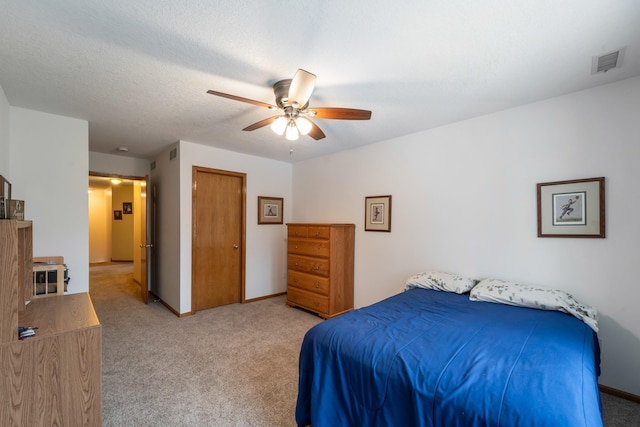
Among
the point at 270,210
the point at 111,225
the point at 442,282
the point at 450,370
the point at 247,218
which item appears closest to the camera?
the point at 450,370

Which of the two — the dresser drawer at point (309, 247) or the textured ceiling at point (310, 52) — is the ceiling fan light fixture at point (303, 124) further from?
the dresser drawer at point (309, 247)

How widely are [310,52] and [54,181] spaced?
297cm

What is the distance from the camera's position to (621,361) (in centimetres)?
214

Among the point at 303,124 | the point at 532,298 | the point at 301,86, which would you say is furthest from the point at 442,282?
the point at 301,86

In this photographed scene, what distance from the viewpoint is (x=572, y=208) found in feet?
7.66

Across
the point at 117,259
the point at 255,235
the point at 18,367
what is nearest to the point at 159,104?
the point at 18,367

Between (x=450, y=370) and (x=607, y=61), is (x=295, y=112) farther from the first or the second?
(x=607, y=61)

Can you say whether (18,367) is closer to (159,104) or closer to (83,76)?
(83,76)

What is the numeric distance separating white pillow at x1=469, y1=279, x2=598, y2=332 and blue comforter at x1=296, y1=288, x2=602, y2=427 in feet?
0.24

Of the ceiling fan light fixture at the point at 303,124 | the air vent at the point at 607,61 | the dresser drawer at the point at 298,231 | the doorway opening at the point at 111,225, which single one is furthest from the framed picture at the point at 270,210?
the doorway opening at the point at 111,225

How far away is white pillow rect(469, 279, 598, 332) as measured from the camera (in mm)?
2088

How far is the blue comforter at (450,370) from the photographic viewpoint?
3.77 feet

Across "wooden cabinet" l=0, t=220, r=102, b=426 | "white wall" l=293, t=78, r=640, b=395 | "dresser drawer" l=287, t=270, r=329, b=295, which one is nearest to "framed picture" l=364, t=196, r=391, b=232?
"white wall" l=293, t=78, r=640, b=395

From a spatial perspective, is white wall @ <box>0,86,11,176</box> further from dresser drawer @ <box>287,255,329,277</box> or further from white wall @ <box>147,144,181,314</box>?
dresser drawer @ <box>287,255,329,277</box>
